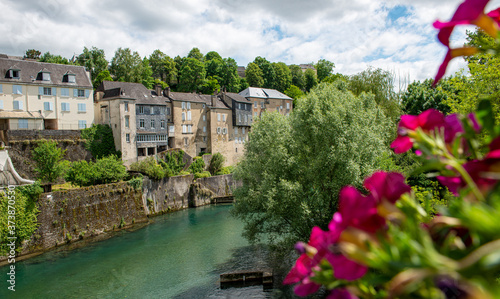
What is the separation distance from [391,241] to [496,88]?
18118mm

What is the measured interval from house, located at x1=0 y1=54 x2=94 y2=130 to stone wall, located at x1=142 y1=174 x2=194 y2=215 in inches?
627

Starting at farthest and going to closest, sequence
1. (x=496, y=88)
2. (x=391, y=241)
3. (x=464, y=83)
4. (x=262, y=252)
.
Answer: (x=262, y=252), (x=464, y=83), (x=496, y=88), (x=391, y=241)

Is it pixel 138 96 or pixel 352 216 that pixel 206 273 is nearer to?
pixel 352 216

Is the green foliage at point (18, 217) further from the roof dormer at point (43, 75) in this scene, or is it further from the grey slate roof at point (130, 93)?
the grey slate roof at point (130, 93)

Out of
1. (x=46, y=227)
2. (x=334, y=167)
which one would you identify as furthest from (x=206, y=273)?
(x=46, y=227)

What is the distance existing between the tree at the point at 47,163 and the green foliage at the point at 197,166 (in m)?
19.1

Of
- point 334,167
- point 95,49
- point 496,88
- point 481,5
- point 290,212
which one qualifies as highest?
point 95,49

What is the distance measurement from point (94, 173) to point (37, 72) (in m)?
20.3

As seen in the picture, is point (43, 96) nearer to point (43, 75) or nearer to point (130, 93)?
point (43, 75)

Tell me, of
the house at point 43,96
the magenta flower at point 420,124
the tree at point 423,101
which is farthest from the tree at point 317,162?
the house at point 43,96

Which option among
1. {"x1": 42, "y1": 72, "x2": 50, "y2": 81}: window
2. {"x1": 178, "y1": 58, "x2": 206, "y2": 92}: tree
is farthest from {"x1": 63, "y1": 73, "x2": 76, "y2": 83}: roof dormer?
{"x1": 178, "y1": 58, "x2": 206, "y2": 92}: tree

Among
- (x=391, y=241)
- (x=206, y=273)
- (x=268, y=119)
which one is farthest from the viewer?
(x=268, y=119)

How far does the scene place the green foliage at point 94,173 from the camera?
35.0 m

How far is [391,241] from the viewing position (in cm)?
117
